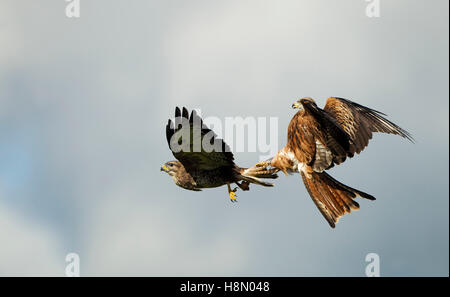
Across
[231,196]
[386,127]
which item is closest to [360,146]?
[386,127]

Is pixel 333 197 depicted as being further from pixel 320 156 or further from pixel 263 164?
pixel 263 164

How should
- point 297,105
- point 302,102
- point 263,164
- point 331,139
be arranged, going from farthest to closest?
point 263,164, point 331,139, point 297,105, point 302,102

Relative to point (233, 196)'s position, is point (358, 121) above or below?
above

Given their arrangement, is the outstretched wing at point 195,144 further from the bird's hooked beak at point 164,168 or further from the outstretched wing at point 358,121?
the outstretched wing at point 358,121

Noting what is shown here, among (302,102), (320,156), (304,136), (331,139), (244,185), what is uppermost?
(302,102)

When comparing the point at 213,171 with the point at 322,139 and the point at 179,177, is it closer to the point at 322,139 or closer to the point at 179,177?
the point at 179,177

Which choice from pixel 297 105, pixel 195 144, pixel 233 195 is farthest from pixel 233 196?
pixel 297 105

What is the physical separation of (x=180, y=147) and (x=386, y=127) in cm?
386

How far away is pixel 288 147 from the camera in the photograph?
10383mm

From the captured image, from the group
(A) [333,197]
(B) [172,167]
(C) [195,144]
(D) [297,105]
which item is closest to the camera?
(D) [297,105]

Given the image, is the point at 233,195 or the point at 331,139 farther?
the point at 233,195

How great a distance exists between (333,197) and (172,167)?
10.4 feet

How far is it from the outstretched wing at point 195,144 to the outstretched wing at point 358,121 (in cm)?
208

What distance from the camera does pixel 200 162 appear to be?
10.7 meters
